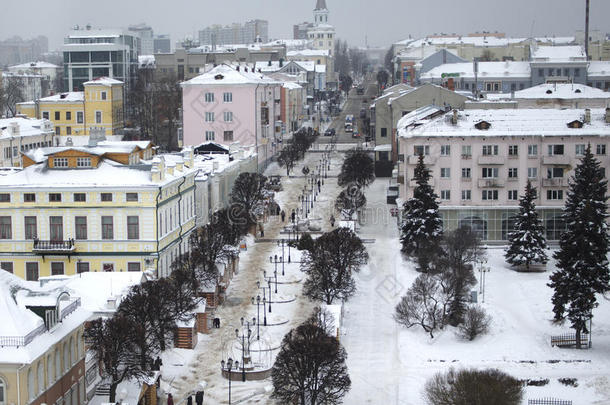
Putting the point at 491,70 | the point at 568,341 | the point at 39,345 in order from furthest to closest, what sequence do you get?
the point at 491,70, the point at 568,341, the point at 39,345

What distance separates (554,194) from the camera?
50406 millimetres

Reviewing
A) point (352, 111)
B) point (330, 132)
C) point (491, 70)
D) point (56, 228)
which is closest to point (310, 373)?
point (56, 228)

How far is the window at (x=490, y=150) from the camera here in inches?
1988

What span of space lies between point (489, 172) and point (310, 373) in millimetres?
26371

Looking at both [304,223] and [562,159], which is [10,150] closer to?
[304,223]

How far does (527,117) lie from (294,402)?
2854 cm

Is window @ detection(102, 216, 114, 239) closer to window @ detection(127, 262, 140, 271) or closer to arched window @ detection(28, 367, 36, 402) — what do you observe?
window @ detection(127, 262, 140, 271)

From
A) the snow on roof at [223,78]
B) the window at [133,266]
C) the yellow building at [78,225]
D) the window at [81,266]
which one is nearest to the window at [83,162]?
the yellow building at [78,225]

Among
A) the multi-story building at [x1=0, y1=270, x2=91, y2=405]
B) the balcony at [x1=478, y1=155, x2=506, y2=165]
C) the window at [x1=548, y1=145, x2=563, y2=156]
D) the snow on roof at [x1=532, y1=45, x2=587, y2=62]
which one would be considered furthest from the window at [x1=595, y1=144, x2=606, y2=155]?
the snow on roof at [x1=532, y1=45, x2=587, y2=62]

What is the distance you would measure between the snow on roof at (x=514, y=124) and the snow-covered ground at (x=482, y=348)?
968cm

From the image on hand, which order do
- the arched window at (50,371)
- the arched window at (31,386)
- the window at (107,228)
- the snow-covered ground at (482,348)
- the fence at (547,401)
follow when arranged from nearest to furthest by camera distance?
1. the arched window at (31,386)
2. the arched window at (50,371)
3. the fence at (547,401)
4. the snow-covered ground at (482,348)
5. the window at (107,228)

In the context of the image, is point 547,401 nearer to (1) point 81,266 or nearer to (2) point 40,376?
(2) point 40,376

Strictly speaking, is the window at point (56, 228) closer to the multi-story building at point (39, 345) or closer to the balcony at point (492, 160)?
the multi-story building at point (39, 345)


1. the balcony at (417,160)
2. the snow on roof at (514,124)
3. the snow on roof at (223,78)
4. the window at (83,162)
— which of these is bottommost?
the balcony at (417,160)
